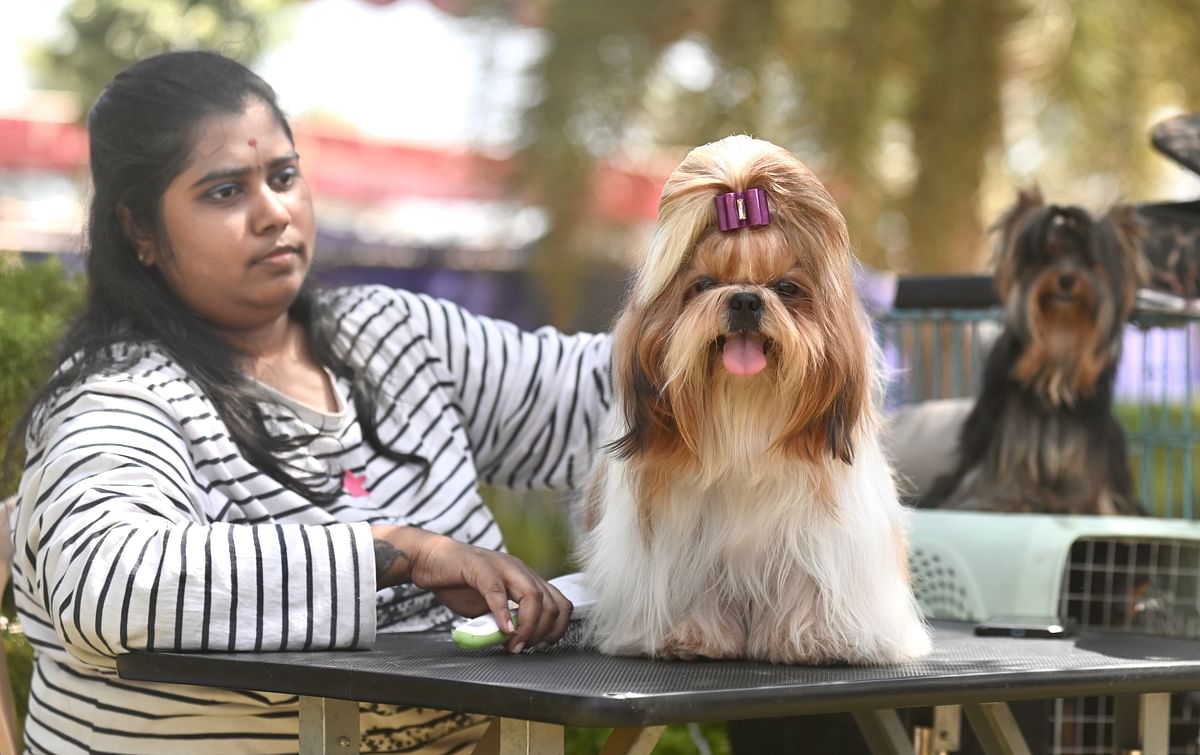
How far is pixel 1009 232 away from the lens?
402 cm

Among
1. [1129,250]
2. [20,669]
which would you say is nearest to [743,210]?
[1129,250]

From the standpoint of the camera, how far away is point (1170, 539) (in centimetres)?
341

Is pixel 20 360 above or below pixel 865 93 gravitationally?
below

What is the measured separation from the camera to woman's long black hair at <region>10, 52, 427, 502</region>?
8.57 ft

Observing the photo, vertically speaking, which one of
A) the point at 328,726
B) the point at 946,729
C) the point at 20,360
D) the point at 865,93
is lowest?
the point at 946,729

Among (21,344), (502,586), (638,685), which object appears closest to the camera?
(638,685)

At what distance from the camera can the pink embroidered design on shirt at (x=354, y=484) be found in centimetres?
275

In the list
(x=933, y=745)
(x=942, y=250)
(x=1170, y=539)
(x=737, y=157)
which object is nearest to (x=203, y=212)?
(x=737, y=157)

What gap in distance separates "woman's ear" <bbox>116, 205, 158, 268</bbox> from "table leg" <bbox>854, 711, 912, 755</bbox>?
1.51 metres

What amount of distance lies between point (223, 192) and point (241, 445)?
0.47m

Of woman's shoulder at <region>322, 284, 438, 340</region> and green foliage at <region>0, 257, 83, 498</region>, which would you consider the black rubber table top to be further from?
green foliage at <region>0, 257, 83, 498</region>

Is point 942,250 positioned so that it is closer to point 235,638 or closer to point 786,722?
point 786,722

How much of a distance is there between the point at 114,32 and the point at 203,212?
31.5ft

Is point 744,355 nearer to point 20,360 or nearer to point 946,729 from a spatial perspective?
point 946,729
